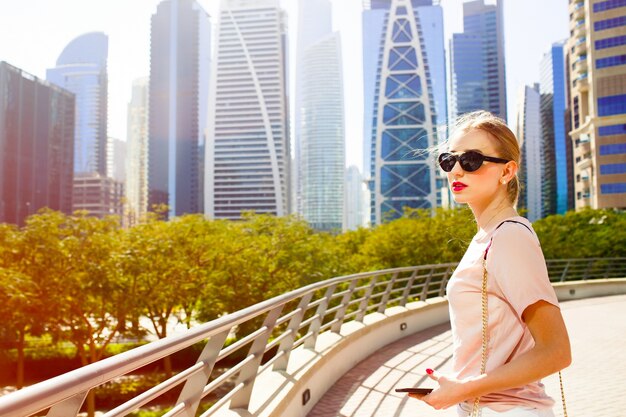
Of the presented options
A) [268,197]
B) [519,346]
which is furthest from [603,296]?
[268,197]

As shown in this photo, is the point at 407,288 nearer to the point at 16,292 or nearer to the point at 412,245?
the point at 16,292

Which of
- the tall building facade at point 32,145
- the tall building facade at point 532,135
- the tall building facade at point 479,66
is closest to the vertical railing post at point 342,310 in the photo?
the tall building facade at point 32,145

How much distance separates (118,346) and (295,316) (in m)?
41.0

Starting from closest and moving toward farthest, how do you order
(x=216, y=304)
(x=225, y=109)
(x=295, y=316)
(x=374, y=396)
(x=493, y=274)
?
(x=493, y=274)
(x=295, y=316)
(x=374, y=396)
(x=216, y=304)
(x=225, y=109)

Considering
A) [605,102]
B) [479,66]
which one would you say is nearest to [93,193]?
[479,66]

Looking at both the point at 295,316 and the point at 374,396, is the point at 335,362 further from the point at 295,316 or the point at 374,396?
the point at 295,316

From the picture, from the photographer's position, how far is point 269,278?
29125mm

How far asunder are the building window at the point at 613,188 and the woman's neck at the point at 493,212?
68.5m

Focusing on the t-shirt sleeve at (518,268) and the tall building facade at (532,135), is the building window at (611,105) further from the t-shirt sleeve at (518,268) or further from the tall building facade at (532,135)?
the tall building facade at (532,135)

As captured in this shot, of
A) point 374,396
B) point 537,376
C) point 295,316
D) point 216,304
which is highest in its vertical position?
point 537,376

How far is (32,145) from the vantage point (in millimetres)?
147625

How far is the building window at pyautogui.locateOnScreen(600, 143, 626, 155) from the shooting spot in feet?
200

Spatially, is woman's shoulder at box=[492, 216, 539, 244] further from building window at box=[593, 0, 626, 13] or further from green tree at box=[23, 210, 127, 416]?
building window at box=[593, 0, 626, 13]

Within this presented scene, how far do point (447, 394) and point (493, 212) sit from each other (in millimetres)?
572
